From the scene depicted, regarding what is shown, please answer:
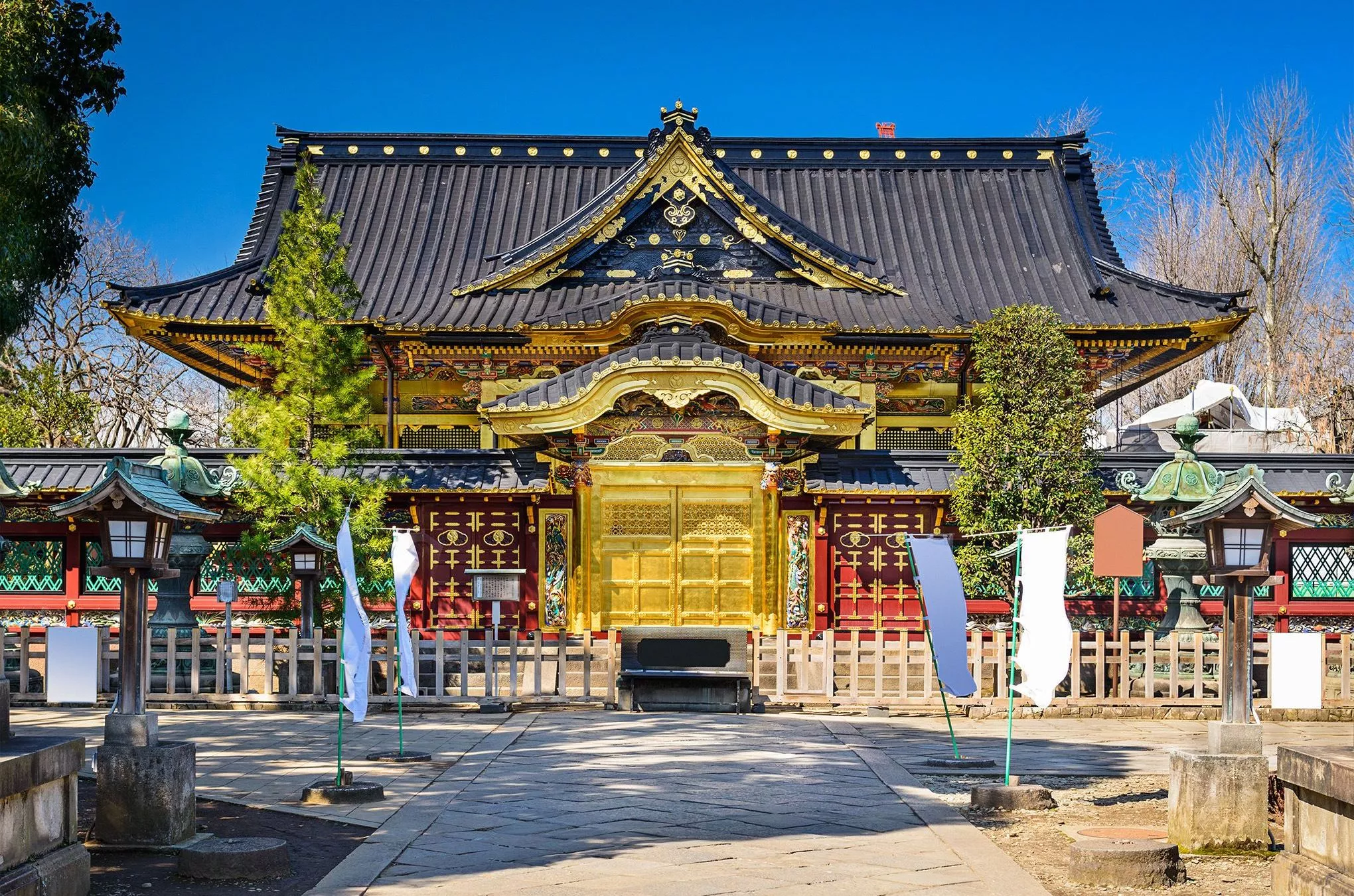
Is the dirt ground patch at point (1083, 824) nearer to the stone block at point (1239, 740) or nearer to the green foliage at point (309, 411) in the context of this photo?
the stone block at point (1239, 740)

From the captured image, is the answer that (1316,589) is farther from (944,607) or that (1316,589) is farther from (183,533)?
(183,533)

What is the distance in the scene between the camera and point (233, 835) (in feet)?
29.5

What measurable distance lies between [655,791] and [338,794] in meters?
2.49

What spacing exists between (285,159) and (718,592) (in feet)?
45.0

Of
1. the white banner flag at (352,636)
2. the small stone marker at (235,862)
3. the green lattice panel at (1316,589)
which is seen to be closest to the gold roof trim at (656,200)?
the green lattice panel at (1316,589)

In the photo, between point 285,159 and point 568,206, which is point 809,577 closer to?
point 568,206

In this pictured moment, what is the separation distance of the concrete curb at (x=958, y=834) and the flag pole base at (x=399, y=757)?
4127 millimetres

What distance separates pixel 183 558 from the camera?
767 inches

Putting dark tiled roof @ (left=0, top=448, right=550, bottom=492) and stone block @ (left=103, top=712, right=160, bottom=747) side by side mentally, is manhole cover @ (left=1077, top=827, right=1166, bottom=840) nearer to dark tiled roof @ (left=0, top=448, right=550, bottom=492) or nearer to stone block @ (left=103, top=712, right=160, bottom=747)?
stone block @ (left=103, top=712, right=160, bottom=747)

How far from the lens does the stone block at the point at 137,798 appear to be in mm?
8523

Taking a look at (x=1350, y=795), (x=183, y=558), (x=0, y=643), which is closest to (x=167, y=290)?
(x=183, y=558)

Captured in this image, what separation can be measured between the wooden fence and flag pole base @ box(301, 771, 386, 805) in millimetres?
6320

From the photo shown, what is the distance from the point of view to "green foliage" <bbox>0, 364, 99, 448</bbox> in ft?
98.8

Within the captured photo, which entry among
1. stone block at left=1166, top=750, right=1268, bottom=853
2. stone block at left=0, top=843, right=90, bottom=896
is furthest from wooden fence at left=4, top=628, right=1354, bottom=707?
stone block at left=0, top=843, right=90, bottom=896
